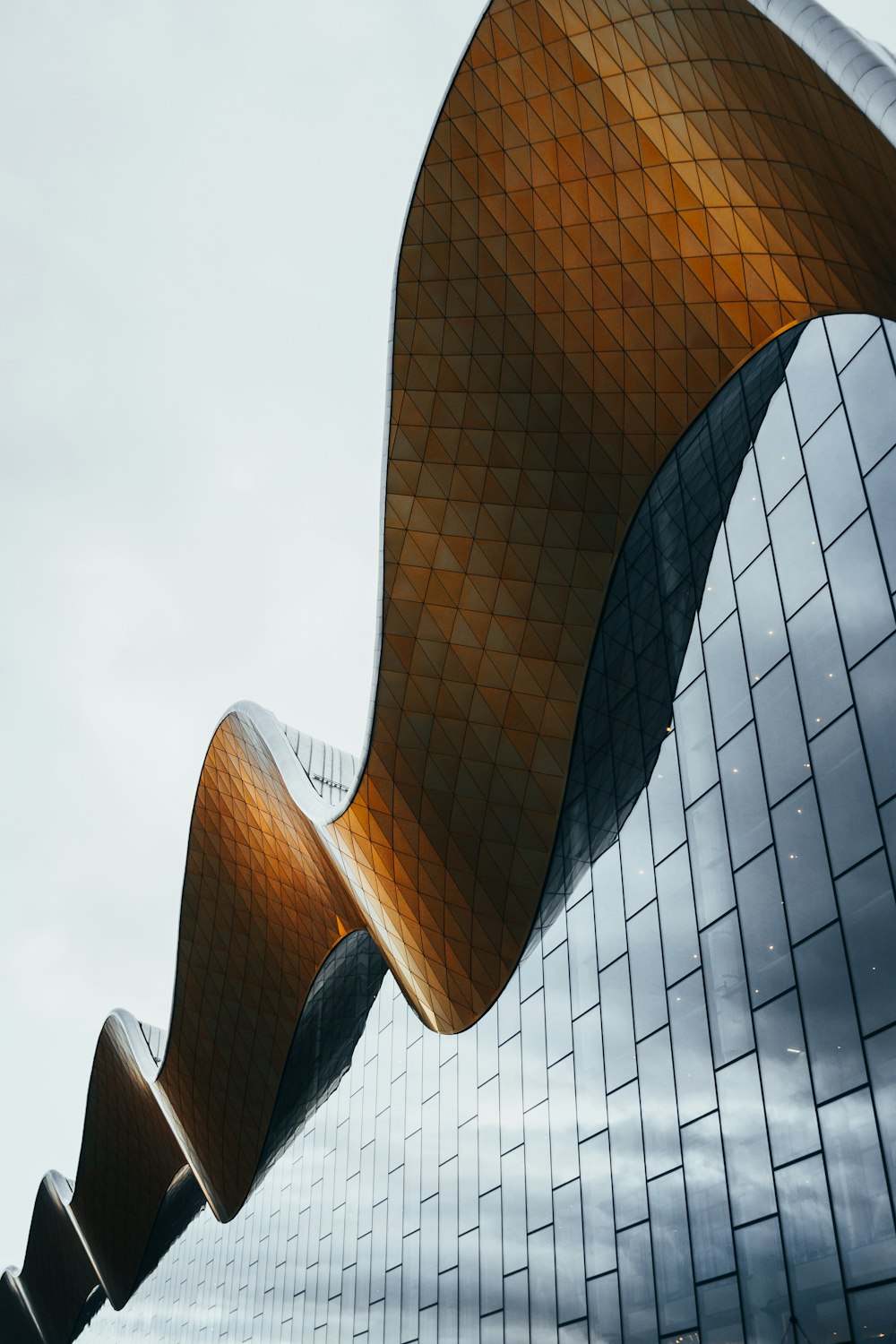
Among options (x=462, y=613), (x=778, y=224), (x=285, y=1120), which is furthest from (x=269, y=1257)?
(x=778, y=224)

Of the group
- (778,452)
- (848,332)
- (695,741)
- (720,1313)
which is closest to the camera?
(720,1313)

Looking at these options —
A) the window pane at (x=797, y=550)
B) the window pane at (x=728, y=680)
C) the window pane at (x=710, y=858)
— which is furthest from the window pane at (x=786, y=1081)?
the window pane at (x=797, y=550)

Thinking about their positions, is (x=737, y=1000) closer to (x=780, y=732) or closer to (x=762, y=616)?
(x=780, y=732)

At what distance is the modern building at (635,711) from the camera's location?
13.1m

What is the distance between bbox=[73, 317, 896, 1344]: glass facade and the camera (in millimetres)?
12188

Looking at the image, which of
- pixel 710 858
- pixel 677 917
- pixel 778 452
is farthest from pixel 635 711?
pixel 778 452

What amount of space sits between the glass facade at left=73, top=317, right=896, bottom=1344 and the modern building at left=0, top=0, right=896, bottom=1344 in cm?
6

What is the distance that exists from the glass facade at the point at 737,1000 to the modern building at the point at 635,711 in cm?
6

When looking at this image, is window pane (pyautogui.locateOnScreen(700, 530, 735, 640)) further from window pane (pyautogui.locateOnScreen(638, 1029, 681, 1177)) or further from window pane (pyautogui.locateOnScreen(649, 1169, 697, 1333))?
window pane (pyautogui.locateOnScreen(649, 1169, 697, 1333))

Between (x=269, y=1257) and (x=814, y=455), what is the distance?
102ft

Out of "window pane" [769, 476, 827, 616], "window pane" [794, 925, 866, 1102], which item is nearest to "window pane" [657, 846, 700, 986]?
"window pane" [794, 925, 866, 1102]

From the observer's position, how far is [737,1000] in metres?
14.3

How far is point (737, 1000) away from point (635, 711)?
18.8 ft

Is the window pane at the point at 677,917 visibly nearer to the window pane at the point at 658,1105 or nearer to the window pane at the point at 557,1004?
the window pane at the point at 658,1105
